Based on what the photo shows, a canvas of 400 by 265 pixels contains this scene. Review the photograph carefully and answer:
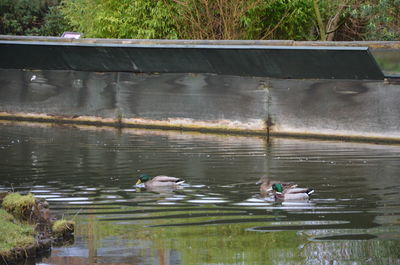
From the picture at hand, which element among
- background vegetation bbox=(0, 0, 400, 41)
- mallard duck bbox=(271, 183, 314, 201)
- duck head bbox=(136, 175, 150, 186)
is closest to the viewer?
mallard duck bbox=(271, 183, 314, 201)

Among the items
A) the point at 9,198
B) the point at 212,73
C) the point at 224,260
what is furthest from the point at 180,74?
the point at 224,260

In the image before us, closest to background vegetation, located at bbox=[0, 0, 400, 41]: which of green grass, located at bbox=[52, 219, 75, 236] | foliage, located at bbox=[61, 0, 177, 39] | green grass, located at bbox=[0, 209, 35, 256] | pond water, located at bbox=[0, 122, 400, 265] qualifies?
foliage, located at bbox=[61, 0, 177, 39]

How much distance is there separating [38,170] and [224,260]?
8662 mm

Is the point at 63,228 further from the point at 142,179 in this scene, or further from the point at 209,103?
the point at 209,103

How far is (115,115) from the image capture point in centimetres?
2902

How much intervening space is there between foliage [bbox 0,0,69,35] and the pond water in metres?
16.8

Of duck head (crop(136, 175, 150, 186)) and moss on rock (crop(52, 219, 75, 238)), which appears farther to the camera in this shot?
duck head (crop(136, 175, 150, 186))

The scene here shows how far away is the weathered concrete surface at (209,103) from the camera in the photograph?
25.0 meters

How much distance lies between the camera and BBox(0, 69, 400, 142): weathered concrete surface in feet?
82.1

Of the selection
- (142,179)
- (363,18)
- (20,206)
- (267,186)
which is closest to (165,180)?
(142,179)

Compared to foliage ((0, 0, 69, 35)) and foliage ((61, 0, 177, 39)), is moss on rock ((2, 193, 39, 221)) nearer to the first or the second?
foliage ((61, 0, 177, 39))

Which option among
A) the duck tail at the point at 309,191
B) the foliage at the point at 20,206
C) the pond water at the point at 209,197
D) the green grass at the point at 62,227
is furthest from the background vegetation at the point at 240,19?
the green grass at the point at 62,227

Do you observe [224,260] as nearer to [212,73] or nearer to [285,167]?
[285,167]

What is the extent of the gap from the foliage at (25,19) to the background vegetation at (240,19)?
18.7ft
